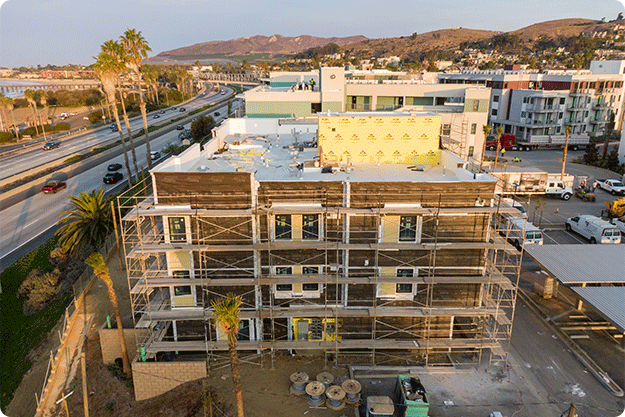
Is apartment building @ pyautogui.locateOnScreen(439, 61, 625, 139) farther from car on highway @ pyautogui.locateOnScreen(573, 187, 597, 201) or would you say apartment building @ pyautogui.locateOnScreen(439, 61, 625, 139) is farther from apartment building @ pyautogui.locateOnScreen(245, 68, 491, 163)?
car on highway @ pyautogui.locateOnScreen(573, 187, 597, 201)

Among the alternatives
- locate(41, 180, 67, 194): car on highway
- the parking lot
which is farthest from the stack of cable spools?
locate(41, 180, 67, 194): car on highway

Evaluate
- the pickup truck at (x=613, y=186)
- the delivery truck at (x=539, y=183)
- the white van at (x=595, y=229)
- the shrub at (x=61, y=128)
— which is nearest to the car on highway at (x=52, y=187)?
the shrub at (x=61, y=128)

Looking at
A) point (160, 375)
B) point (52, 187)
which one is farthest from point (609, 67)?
point (52, 187)

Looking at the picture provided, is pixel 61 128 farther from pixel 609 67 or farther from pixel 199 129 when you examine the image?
pixel 609 67

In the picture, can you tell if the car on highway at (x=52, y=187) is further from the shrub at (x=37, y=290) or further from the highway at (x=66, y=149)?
the shrub at (x=37, y=290)

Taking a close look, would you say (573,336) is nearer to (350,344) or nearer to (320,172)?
(350,344)

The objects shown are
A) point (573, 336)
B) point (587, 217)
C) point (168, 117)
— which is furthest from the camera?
point (168, 117)

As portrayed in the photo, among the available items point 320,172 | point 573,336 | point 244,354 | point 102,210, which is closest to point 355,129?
point 320,172
